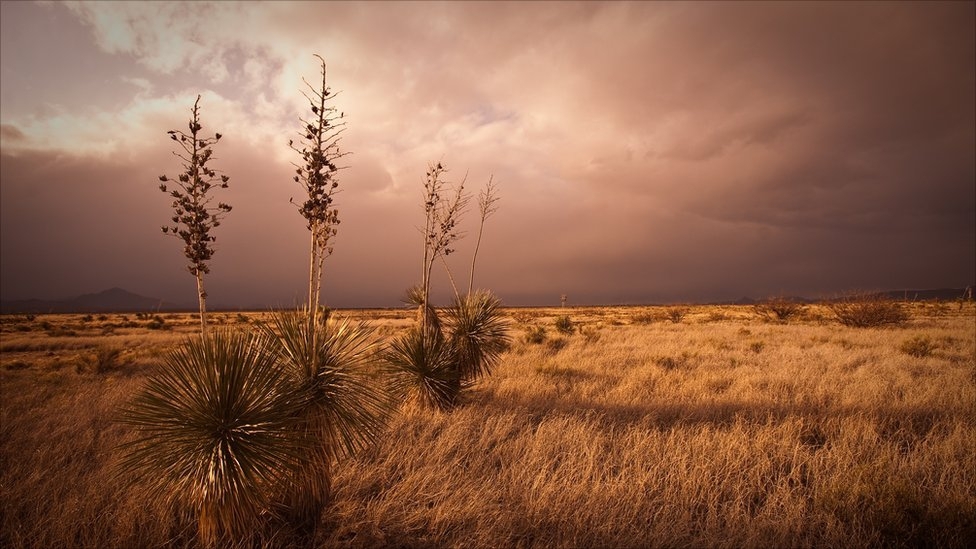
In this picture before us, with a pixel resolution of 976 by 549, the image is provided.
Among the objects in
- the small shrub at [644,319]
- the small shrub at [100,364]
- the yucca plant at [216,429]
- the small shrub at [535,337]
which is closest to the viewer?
the yucca plant at [216,429]

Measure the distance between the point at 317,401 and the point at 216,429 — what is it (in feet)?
2.64

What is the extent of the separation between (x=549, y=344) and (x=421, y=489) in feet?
49.1

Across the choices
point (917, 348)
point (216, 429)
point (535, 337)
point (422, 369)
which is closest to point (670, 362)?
point (535, 337)

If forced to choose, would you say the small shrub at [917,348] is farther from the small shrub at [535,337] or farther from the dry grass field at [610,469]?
the small shrub at [535,337]

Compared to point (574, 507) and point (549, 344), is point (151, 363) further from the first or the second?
point (574, 507)

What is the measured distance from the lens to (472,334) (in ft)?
27.2

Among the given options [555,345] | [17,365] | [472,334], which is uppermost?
[472,334]

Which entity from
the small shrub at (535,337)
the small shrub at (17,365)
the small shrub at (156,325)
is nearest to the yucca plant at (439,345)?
the small shrub at (535,337)

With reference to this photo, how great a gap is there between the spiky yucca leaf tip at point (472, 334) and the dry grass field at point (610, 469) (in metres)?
0.80

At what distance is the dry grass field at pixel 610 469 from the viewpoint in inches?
147

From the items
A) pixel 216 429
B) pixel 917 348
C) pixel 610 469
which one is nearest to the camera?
pixel 216 429

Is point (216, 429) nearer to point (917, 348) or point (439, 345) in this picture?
point (439, 345)

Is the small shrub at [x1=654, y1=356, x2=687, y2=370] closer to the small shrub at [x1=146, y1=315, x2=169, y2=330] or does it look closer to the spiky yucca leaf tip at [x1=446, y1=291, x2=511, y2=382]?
the spiky yucca leaf tip at [x1=446, y1=291, x2=511, y2=382]

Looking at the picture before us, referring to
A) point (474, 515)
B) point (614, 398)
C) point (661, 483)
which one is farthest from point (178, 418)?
point (614, 398)
